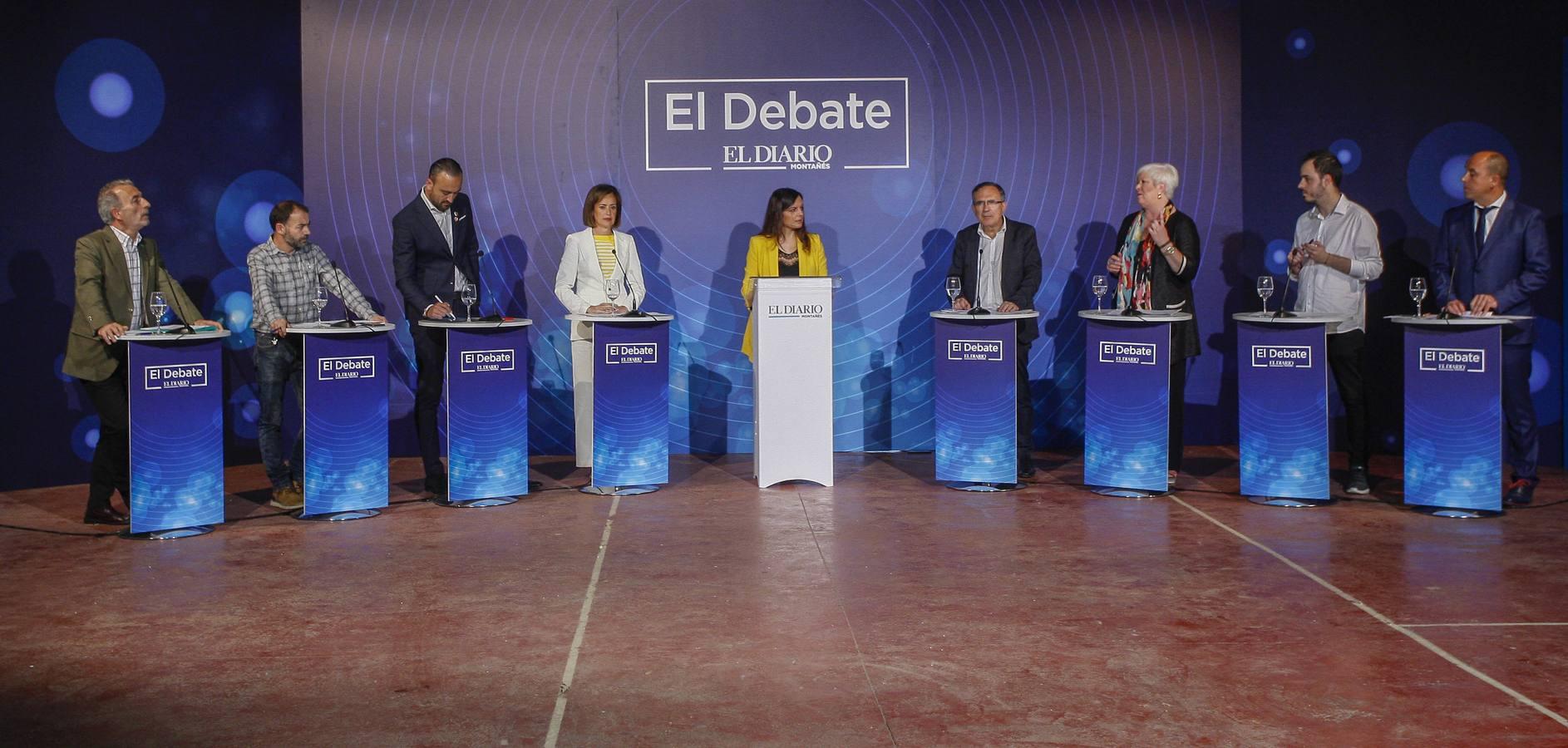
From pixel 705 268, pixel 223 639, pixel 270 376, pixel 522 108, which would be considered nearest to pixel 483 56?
pixel 522 108

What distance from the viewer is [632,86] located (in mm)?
7996

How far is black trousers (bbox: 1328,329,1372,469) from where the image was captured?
636cm

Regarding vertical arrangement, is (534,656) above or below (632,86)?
below

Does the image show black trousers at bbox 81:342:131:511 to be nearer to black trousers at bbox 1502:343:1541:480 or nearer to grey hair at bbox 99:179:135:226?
grey hair at bbox 99:179:135:226

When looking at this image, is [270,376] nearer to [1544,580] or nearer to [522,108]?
[522,108]

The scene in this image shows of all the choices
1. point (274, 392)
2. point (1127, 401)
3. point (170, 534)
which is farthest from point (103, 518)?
point (1127, 401)

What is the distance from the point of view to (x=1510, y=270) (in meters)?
6.07

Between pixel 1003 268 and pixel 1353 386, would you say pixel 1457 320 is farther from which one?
pixel 1003 268

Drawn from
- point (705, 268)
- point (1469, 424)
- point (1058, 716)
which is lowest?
point (1058, 716)

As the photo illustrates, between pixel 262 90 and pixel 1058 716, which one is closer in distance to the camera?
pixel 1058 716

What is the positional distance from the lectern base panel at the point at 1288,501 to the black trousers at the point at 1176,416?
51 centimetres

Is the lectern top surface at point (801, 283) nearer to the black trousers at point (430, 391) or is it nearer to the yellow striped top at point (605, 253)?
the yellow striped top at point (605, 253)

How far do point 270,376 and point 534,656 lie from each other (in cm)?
331

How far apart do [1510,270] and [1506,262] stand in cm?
5
